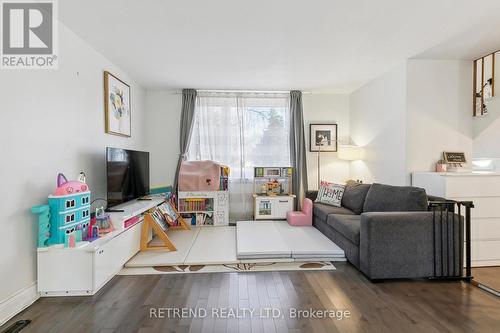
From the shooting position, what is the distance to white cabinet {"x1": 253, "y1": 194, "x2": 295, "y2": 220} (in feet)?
14.8

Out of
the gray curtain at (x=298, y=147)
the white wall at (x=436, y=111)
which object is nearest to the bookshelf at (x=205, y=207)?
the gray curtain at (x=298, y=147)

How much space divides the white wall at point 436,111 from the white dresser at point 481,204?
56 centimetres

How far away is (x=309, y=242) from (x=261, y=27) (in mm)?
2628

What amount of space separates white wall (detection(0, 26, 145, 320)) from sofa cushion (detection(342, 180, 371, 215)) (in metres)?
3.52

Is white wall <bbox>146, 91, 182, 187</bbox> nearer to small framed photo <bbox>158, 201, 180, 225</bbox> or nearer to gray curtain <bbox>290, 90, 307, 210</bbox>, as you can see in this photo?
small framed photo <bbox>158, 201, 180, 225</bbox>

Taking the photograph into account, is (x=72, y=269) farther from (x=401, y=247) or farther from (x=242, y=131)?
(x=242, y=131)

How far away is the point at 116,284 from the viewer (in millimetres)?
2389

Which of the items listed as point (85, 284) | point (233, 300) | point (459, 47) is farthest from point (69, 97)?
point (459, 47)

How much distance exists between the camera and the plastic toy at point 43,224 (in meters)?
2.04

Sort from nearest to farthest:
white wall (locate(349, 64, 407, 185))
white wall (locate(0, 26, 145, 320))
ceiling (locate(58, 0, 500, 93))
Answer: white wall (locate(0, 26, 145, 320))
ceiling (locate(58, 0, 500, 93))
white wall (locate(349, 64, 407, 185))

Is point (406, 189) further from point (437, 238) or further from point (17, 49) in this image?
point (17, 49)

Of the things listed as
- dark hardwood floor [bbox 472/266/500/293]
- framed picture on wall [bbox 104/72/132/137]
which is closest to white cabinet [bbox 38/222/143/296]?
framed picture on wall [bbox 104/72/132/137]

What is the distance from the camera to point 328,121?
4.96 metres

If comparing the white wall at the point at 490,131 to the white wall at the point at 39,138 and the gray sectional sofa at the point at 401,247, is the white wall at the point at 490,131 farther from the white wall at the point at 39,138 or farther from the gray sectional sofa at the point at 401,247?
the white wall at the point at 39,138
